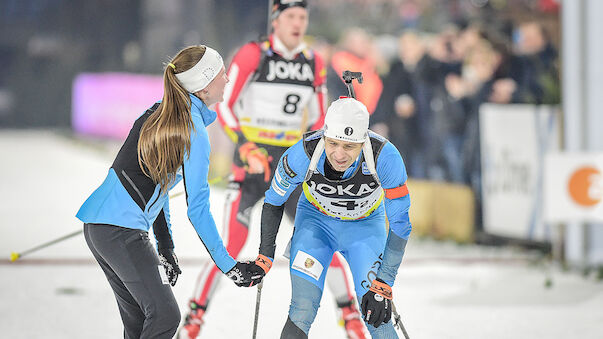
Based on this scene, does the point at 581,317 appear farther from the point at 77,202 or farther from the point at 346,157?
the point at 77,202

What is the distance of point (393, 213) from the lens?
4066 mm

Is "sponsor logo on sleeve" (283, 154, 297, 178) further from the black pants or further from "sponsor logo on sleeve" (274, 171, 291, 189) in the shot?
the black pants

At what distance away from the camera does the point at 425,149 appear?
1021 cm

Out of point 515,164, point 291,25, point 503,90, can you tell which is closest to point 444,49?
point 503,90

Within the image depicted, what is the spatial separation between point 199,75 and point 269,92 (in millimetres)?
1825

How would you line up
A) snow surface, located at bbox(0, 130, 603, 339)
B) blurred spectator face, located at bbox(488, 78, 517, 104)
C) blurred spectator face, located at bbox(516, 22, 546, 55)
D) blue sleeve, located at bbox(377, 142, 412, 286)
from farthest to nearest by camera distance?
blurred spectator face, located at bbox(488, 78, 517, 104)
blurred spectator face, located at bbox(516, 22, 546, 55)
snow surface, located at bbox(0, 130, 603, 339)
blue sleeve, located at bbox(377, 142, 412, 286)

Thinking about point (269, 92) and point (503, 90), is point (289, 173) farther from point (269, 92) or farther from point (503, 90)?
point (503, 90)

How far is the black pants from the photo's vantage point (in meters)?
3.65

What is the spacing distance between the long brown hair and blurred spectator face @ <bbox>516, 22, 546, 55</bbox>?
601 cm

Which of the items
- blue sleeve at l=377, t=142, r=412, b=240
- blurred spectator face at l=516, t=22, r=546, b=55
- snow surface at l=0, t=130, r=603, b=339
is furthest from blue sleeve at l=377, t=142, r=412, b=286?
blurred spectator face at l=516, t=22, r=546, b=55

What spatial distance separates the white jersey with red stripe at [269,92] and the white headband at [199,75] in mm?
1675

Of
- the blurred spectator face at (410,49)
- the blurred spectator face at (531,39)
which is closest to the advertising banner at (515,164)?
the blurred spectator face at (531,39)

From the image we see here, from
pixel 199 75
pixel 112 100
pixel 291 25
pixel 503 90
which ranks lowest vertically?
pixel 112 100

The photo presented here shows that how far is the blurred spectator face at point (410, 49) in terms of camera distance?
9.99 metres
